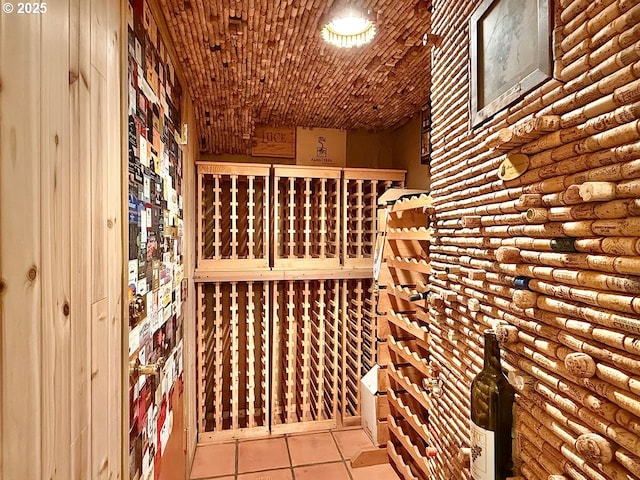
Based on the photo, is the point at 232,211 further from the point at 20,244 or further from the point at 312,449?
the point at 20,244

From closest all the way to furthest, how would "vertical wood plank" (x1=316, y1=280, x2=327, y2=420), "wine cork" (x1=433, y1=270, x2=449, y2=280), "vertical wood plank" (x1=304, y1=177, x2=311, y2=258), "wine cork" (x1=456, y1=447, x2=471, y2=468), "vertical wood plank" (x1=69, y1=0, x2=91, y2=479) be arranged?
"vertical wood plank" (x1=69, y1=0, x2=91, y2=479) → "wine cork" (x1=456, y1=447, x2=471, y2=468) → "wine cork" (x1=433, y1=270, x2=449, y2=280) → "vertical wood plank" (x1=304, y1=177, x2=311, y2=258) → "vertical wood plank" (x1=316, y1=280, x2=327, y2=420)

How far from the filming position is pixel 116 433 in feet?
3.12

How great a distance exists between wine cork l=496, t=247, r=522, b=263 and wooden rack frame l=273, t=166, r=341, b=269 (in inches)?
80.3

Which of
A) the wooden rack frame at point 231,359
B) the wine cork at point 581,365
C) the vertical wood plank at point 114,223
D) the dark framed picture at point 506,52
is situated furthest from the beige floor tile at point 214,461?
the dark framed picture at point 506,52

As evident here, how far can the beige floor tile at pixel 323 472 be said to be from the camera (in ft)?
7.45

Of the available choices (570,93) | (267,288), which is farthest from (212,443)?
(570,93)

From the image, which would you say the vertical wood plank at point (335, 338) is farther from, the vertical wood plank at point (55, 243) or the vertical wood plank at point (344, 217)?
the vertical wood plank at point (55, 243)

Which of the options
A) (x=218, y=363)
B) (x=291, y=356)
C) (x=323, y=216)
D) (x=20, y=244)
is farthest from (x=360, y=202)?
(x=20, y=244)

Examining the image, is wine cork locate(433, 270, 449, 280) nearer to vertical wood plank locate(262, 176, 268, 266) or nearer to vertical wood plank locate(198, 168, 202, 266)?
vertical wood plank locate(262, 176, 268, 266)

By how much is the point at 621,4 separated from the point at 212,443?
3.06m

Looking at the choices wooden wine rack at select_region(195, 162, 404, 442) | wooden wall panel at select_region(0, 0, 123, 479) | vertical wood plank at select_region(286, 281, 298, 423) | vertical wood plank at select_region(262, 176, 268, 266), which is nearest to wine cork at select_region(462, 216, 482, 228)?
wooden wall panel at select_region(0, 0, 123, 479)

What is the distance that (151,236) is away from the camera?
4.29 feet

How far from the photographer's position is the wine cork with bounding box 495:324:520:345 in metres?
0.80

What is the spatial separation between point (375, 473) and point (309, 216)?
180 centimetres
